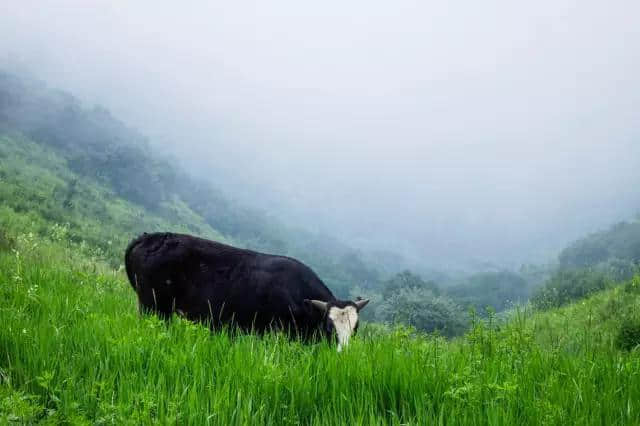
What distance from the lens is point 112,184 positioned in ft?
351

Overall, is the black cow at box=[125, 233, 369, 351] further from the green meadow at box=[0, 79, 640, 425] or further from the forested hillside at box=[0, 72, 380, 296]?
the forested hillside at box=[0, 72, 380, 296]

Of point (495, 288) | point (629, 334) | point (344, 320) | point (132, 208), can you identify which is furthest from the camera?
point (495, 288)

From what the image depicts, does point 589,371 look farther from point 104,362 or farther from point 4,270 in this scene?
point 4,270

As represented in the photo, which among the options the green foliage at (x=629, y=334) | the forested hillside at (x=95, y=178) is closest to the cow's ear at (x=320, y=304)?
the green foliage at (x=629, y=334)

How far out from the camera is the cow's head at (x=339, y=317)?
6965 millimetres

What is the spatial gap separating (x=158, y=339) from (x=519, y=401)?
3150 mm

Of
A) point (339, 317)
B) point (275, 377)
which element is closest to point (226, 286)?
point (339, 317)

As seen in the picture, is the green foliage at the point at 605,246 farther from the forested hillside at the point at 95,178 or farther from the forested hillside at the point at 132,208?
the forested hillside at the point at 95,178

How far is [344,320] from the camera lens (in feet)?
23.5

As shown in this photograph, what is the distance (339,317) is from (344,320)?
0.09m

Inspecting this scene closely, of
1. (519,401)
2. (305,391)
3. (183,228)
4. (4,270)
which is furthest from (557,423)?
(183,228)

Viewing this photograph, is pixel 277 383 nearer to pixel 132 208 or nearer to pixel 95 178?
pixel 132 208

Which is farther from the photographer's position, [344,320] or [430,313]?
[430,313]

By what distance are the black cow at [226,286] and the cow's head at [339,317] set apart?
2 cm
